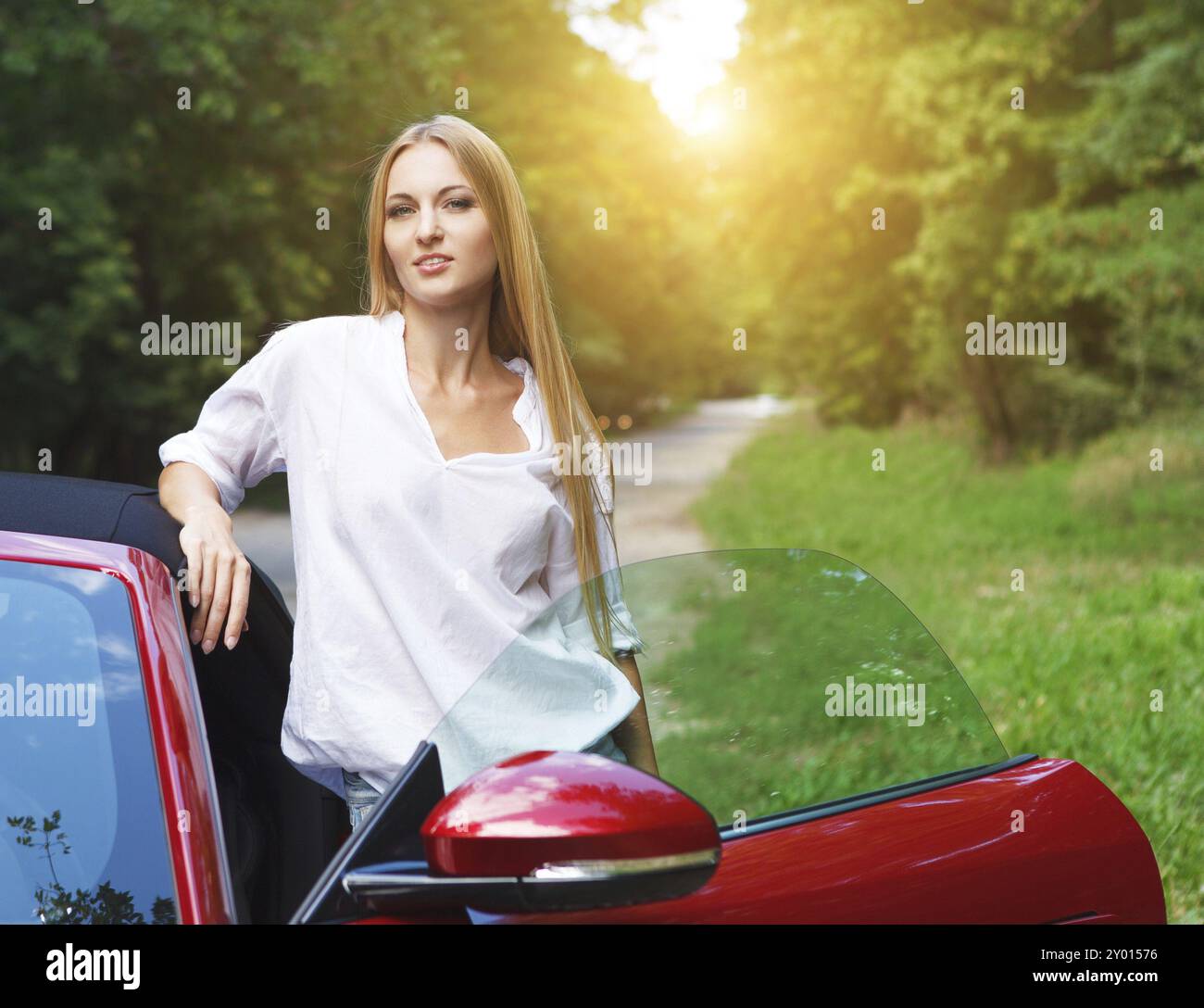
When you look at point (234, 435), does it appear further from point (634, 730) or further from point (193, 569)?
point (634, 730)

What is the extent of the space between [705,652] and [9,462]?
16.6 metres

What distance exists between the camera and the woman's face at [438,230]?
2.22 m

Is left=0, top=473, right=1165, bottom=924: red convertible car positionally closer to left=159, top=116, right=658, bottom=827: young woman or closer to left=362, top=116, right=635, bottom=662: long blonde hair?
left=159, top=116, right=658, bottom=827: young woman

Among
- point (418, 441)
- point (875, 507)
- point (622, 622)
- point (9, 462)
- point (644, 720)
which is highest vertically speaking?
point (418, 441)

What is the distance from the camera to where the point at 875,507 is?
1781cm

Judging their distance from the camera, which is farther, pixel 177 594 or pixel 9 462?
pixel 9 462

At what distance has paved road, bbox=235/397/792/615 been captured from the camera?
525 inches

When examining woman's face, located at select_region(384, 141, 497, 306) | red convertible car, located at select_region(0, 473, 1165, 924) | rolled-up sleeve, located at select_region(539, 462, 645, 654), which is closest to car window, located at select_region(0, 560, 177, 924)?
red convertible car, located at select_region(0, 473, 1165, 924)

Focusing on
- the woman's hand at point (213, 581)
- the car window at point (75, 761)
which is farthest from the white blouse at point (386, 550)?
the car window at point (75, 761)

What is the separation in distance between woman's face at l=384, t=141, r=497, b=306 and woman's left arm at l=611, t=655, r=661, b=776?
29.2 inches

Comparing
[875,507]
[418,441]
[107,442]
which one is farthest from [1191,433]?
[418,441]

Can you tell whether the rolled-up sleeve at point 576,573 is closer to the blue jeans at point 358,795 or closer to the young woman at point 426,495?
the young woman at point 426,495
